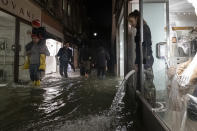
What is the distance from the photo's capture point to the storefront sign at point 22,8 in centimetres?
763

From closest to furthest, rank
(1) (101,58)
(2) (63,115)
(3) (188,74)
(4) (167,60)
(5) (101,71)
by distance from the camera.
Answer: (3) (188,74) < (4) (167,60) < (2) (63,115) < (1) (101,58) < (5) (101,71)

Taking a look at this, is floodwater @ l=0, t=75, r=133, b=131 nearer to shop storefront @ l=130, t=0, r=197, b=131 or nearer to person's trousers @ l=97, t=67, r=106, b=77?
shop storefront @ l=130, t=0, r=197, b=131

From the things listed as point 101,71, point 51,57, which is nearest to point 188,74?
point 101,71

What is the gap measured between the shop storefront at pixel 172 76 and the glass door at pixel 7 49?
6323 millimetres

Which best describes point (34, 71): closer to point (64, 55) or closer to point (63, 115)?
point (64, 55)

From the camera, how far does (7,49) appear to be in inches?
350

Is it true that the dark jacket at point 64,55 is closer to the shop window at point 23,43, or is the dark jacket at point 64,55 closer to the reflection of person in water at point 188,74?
the shop window at point 23,43

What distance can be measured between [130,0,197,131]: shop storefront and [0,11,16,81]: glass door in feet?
20.7

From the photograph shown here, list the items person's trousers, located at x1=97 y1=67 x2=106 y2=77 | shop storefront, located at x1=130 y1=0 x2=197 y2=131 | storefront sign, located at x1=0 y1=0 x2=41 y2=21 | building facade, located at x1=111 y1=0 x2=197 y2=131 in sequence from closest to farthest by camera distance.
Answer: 1. shop storefront, located at x1=130 y1=0 x2=197 y2=131
2. building facade, located at x1=111 y1=0 x2=197 y2=131
3. storefront sign, located at x1=0 y1=0 x2=41 y2=21
4. person's trousers, located at x1=97 y1=67 x2=106 y2=77

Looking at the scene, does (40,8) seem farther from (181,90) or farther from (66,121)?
(181,90)

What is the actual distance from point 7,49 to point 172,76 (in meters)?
8.16

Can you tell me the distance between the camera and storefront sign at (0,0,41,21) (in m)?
7.63

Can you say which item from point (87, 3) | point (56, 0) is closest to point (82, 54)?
point (56, 0)

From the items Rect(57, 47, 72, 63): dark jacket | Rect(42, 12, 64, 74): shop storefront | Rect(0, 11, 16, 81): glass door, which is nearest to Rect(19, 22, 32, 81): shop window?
Rect(0, 11, 16, 81): glass door
